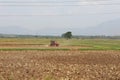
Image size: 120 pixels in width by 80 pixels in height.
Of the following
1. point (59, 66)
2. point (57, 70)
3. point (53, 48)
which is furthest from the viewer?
point (53, 48)

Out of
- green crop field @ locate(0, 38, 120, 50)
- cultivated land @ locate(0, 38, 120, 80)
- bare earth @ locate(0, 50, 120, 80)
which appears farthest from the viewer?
green crop field @ locate(0, 38, 120, 50)

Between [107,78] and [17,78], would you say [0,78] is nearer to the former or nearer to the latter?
[17,78]

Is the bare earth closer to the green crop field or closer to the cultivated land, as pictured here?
the cultivated land

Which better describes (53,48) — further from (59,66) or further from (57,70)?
(57,70)

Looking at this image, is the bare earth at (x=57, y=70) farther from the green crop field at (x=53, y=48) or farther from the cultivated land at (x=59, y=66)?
the green crop field at (x=53, y=48)

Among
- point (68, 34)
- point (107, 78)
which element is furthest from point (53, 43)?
point (68, 34)

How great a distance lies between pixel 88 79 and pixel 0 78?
14.2 feet

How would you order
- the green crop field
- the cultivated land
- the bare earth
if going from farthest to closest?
the green crop field
the cultivated land
the bare earth

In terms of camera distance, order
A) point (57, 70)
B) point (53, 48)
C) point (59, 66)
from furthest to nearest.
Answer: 1. point (53, 48)
2. point (59, 66)
3. point (57, 70)

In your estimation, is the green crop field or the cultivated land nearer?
the cultivated land

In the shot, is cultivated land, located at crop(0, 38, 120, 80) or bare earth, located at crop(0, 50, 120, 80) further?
cultivated land, located at crop(0, 38, 120, 80)

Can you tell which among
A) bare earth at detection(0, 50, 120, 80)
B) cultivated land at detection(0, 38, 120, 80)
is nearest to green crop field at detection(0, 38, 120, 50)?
cultivated land at detection(0, 38, 120, 80)

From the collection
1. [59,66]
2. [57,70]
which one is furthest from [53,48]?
[57,70]

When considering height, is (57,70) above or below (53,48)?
above
